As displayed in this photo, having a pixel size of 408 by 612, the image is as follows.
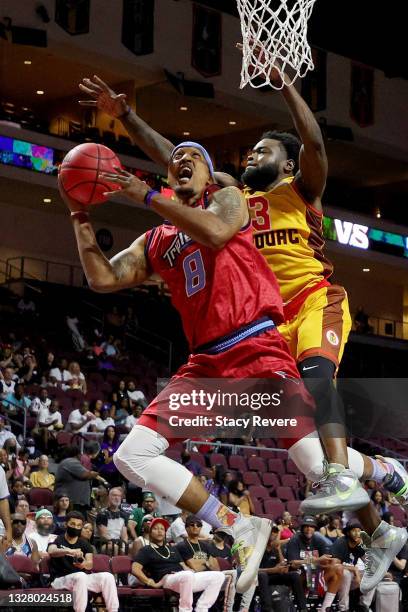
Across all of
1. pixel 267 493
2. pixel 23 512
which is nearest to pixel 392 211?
pixel 267 493

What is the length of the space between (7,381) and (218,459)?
3.70 metres

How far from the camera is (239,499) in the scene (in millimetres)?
13492

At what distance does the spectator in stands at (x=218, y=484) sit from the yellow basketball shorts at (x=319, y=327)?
7700 mm

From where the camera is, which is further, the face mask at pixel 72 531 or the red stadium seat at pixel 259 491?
the red stadium seat at pixel 259 491

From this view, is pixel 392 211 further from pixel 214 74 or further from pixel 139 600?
pixel 139 600

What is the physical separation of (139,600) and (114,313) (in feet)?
46.4

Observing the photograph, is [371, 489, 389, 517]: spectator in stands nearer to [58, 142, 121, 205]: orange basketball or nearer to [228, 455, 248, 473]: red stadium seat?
[228, 455, 248, 473]: red stadium seat

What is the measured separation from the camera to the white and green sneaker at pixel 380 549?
21.0 ft

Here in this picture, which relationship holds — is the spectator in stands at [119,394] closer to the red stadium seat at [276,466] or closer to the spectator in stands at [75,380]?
the spectator in stands at [75,380]

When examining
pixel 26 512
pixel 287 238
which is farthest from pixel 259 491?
pixel 287 238

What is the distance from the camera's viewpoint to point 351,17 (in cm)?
2992

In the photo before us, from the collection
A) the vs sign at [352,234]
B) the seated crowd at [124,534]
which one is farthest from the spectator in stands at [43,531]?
the vs sign at [352,234]

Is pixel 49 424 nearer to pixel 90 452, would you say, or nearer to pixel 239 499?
pixel 90 452

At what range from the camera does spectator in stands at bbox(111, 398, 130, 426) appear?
17638 millimetres
